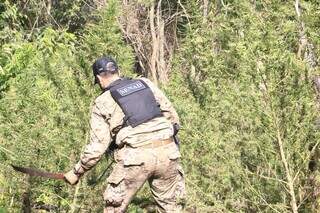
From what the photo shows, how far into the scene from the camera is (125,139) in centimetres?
429

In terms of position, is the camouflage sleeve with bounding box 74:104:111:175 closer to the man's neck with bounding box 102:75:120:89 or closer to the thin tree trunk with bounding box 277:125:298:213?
the man's neck with bounding box 102:75:120:89

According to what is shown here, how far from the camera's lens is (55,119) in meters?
4.86

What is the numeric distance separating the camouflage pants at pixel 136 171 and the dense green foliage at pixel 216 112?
0.70 feet

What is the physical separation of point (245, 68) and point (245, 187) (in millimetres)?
822

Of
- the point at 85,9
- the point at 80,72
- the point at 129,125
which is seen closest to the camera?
the point at 129,125

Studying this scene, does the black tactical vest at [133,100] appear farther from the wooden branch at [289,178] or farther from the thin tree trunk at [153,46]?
the thin tree trunk at [153,46]

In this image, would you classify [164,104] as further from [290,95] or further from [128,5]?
[128,5]

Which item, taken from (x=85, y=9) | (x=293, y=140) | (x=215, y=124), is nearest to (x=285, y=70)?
(x=293, y=140)

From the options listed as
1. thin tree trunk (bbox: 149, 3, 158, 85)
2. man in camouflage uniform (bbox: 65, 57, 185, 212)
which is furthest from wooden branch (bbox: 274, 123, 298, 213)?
thin tree trunk (bbox: 149, 3, 158, 85)

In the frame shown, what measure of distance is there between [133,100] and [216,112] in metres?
0.67

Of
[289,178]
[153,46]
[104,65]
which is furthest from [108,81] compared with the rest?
[153,46]

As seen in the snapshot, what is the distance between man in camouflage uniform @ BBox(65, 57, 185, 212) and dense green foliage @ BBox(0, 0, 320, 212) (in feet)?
1.08

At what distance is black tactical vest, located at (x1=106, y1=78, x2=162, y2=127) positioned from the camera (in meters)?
4.27

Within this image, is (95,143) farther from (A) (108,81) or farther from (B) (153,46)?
(B) (153,46)
